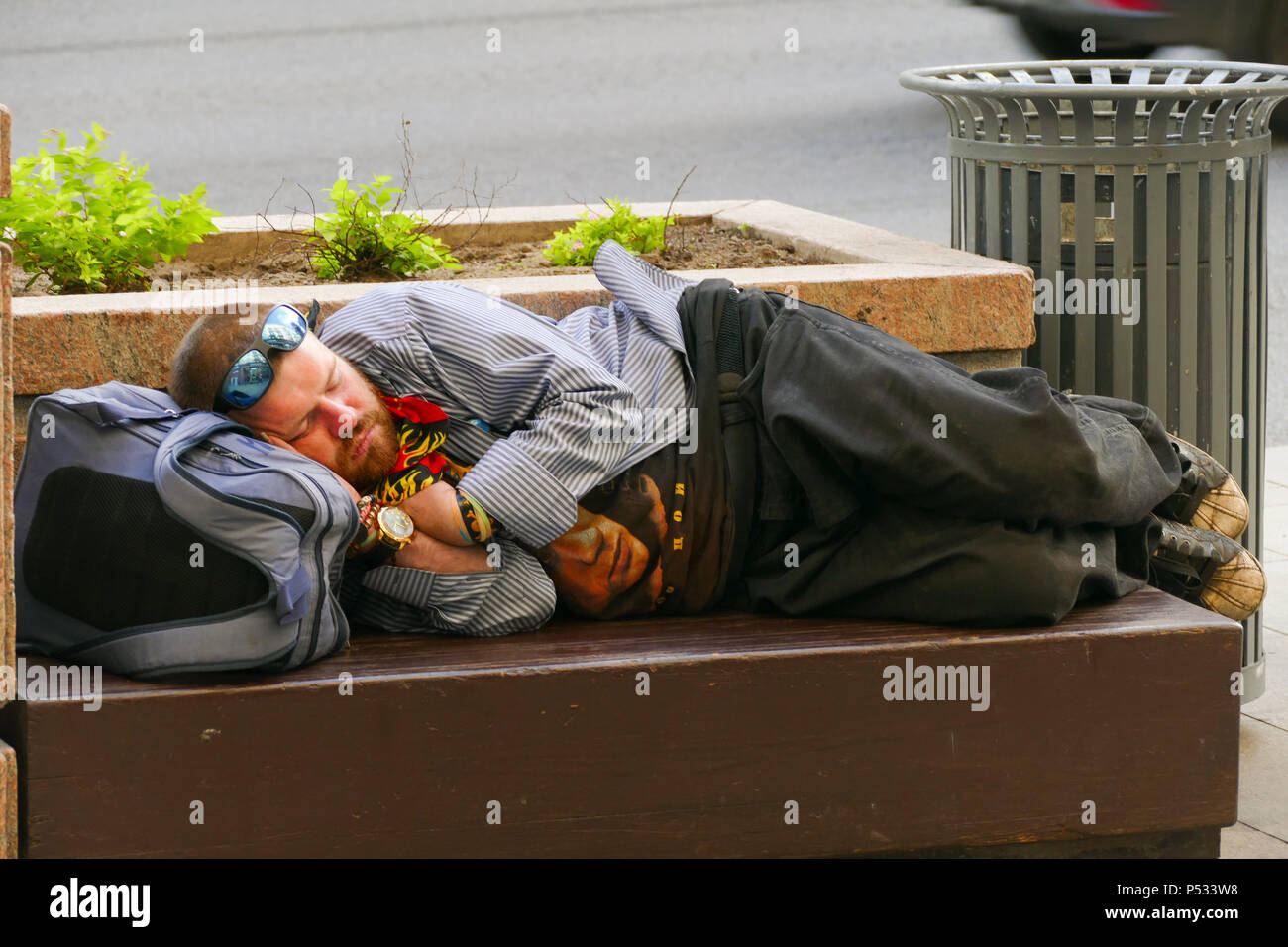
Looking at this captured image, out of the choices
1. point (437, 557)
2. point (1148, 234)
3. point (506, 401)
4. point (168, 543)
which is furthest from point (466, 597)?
point (1148, 234)

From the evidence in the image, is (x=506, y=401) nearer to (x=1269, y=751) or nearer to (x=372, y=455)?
(x=372, y=455)

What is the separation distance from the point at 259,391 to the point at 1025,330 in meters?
1.70

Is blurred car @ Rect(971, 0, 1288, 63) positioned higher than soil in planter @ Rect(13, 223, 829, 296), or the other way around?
blurred car @ Rect(971, 0, 1288, 63)

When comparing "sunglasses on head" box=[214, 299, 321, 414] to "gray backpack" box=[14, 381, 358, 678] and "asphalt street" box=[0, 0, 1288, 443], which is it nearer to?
"gray backpack" box=[14, 381, 358, 678]

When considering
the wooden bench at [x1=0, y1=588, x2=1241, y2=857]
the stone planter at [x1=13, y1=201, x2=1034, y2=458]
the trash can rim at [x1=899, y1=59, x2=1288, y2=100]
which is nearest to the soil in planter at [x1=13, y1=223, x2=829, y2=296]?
the stone planter at [x1=13, y1=201, x2=1034, y2=458]

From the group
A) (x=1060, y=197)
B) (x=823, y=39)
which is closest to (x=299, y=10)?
(x=823, y=39)

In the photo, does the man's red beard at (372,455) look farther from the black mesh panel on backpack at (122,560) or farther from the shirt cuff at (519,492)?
the black mesh panel on backpack at (122,560)

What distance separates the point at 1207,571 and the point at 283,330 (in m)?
1.81

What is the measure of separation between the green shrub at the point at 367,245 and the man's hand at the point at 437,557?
1431mm

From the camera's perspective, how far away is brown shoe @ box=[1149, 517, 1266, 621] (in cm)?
299

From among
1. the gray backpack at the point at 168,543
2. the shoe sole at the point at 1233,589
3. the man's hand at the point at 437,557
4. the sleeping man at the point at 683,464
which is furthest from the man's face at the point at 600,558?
the shoe sole at the point at 1233,589

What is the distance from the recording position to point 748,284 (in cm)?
336

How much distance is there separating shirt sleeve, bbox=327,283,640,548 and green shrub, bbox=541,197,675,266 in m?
→ 1.27
